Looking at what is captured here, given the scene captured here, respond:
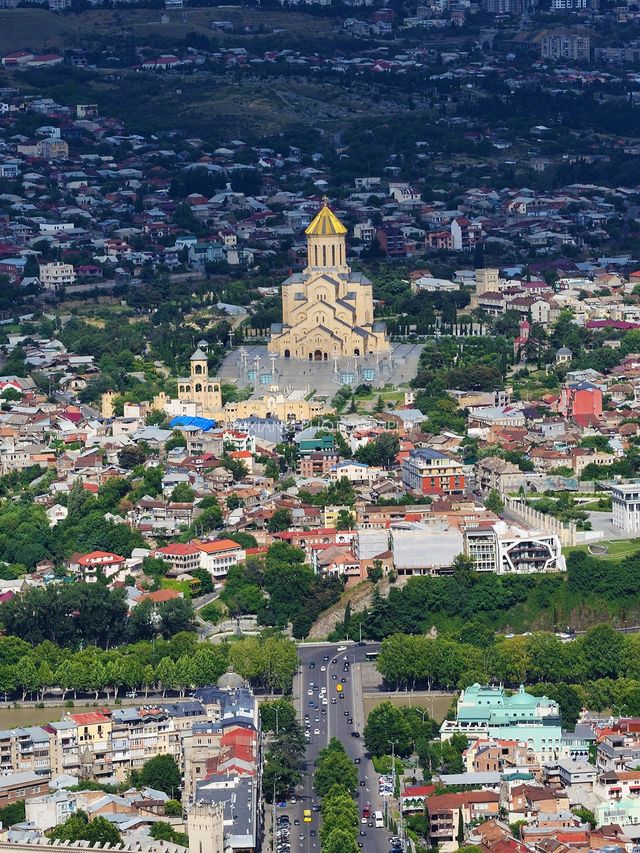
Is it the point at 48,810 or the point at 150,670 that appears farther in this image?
the point at 150,670

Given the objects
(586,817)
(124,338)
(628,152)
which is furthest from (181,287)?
(586,817)

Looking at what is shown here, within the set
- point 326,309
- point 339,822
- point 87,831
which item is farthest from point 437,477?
point 87,831

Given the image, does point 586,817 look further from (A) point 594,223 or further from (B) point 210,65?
(B) point 210,65

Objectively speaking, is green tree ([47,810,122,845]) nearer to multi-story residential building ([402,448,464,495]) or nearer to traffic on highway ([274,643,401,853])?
traffic on highway ([274,643,401,853])

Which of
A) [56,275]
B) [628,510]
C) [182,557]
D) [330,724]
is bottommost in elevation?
[56,275]

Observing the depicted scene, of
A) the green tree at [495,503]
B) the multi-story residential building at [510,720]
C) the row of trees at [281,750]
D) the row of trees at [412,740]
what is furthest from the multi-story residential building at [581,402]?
the row of trees at [412,740]

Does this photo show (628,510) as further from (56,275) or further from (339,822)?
(56,275)

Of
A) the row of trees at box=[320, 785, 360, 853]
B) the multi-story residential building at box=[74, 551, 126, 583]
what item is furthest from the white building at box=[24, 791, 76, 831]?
the multi-story residential building at box=[74, 551, 126, 583]

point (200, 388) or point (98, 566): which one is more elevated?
point (98, 566)
